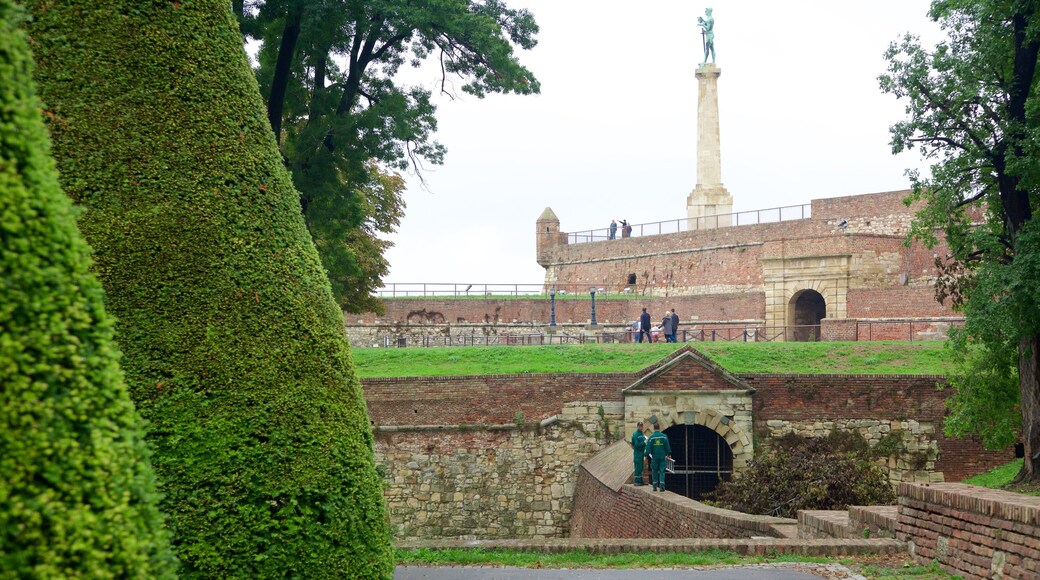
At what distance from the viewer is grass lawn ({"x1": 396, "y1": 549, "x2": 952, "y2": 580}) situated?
35.9 ft

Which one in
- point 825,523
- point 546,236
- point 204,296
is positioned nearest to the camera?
point 204,296

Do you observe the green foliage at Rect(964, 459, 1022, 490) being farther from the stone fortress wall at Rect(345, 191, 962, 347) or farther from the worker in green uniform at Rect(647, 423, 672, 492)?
the stone fortress wall at Rect(345, 191, 962, 347)

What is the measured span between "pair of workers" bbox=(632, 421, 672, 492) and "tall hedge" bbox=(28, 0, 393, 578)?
1144cm

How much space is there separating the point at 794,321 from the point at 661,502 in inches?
917

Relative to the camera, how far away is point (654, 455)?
18.0 metres

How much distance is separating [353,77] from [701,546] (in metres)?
11.3

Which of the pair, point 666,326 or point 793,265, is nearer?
point 666,326

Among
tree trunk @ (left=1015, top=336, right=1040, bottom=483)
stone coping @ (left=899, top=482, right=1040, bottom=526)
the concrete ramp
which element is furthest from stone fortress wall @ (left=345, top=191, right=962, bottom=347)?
stone coping @ (left=899, top=482, right=1040, bottom=526)

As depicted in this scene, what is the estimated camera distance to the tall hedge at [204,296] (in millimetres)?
6184

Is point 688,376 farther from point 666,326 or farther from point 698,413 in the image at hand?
point 666,326

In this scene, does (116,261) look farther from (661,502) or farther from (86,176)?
(661,502)

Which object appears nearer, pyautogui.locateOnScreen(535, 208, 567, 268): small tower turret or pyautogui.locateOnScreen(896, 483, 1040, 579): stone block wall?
pyautogui.locateOnScreen(896, 483, 1040, 579): stone block wall

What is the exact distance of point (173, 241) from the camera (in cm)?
641

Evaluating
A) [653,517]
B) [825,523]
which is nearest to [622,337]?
[653,517]
